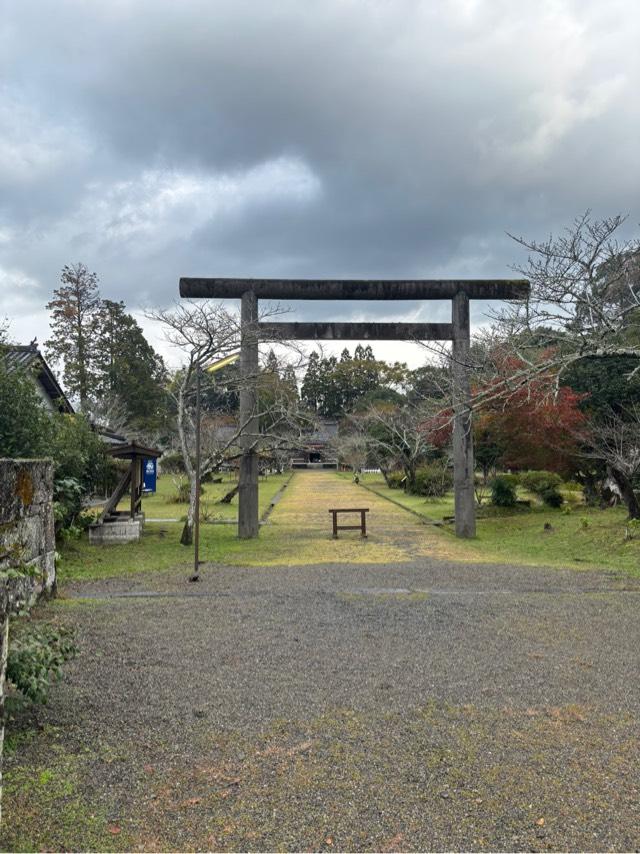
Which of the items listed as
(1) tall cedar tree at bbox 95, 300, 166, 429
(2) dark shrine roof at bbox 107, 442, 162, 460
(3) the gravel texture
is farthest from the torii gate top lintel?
(1) tall cedar tree at bbox 95, 300, 166, 429

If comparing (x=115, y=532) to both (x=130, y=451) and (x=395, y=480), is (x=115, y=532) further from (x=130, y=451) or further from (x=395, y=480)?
(x=395, y=480)

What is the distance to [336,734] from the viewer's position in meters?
3.30

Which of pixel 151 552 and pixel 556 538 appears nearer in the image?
pixel 151 552

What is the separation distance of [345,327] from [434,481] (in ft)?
38.9

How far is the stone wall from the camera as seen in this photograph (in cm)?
564

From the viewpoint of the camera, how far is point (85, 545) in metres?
11.2

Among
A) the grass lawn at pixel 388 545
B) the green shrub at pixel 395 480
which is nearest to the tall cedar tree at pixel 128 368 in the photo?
the green shrub at pixel 395 480

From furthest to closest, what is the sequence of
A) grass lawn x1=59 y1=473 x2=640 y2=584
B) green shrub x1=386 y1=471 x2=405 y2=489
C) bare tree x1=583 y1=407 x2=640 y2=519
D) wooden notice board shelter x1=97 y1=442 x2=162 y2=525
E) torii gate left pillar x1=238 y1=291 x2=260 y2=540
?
green shrub x1=386 y1=471 x2=405 y2=489, bare tree x1=583 y1=407 x2=640 y2=519, wooden notice board shelter x1=97 y1=442 x2=162 y2=525, torii gate left pillar x1=238 y1=291 x2=260 y2=540, grass lawn x1=59 y1=473 x2=640 y2=584

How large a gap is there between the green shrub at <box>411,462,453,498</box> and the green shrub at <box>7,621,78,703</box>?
66.9 feet

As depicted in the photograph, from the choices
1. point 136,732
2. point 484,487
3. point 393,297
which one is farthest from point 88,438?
point 484,487

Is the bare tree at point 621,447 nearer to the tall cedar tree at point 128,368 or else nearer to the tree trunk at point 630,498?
the tree trunk at point 630,498

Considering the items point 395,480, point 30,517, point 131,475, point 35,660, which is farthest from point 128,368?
point 35,660

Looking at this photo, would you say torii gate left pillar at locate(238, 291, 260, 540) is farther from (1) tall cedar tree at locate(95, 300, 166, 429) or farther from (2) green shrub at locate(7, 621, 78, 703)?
(1) tall cedar tree at locate(95, 300, 166, 429)

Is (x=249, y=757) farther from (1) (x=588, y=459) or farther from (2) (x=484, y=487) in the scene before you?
(2) (x=484, y=487)
